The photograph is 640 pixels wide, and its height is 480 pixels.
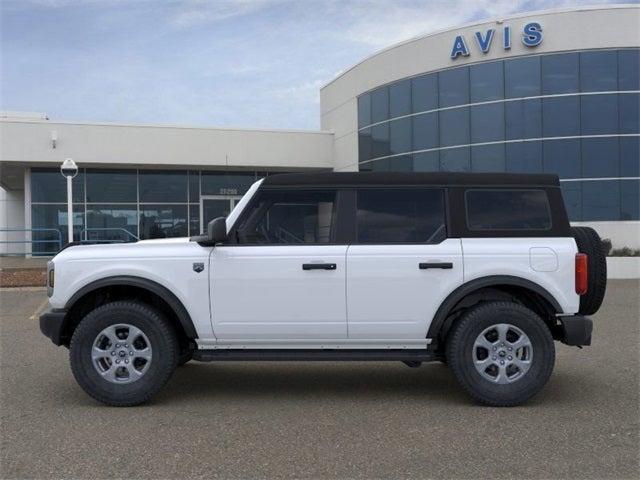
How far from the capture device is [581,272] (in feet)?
16.8

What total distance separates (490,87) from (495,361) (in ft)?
58.4

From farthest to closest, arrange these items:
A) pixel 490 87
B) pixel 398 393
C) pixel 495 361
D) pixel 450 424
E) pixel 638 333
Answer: pixel 490 87 < pixel 638 333 < pixel 398 393 < pixel 495 361 < pixel 450 424

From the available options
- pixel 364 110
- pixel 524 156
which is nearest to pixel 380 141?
pixel 364 110

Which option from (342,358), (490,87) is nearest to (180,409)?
(342,358)

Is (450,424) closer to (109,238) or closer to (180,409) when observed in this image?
(180,409)

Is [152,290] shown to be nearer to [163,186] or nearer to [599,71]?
[599,71]

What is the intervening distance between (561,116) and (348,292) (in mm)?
17662

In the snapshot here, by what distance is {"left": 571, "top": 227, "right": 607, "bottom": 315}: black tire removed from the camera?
5293 mm

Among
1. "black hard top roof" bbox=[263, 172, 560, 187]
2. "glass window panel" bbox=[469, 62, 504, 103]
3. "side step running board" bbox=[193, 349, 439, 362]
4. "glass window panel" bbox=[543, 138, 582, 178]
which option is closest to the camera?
"side step running board" bbox=[193, 349, 439, 362]

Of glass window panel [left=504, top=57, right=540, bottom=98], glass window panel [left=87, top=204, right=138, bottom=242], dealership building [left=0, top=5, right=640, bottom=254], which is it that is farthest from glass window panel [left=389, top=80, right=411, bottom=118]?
glass window panel [left=87, top=204, right=138, bottom=242]

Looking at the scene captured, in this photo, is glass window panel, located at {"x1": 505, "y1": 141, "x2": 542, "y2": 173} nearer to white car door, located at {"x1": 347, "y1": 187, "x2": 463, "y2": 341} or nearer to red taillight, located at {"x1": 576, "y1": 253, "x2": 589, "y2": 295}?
red taillight, located at {"x1": 576, "y1": 253, "x2": 589, "y2": 295}

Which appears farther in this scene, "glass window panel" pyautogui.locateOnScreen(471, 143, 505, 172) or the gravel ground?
"glass window panel" pyautogui.locateOnScreen(471, 143, 505, 172)

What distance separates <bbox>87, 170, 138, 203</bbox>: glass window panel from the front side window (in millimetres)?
20602

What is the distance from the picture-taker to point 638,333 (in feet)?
27.8
